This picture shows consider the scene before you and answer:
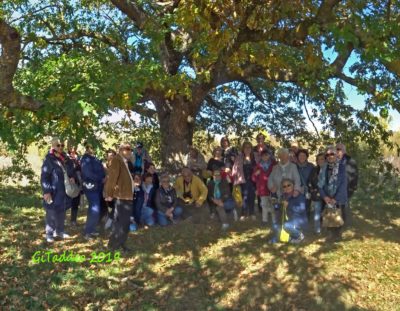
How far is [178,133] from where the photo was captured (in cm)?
1221

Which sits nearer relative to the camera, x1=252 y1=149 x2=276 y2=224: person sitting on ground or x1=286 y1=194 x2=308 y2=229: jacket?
x1=286 y1=194 x2=308 y2=229: jacket

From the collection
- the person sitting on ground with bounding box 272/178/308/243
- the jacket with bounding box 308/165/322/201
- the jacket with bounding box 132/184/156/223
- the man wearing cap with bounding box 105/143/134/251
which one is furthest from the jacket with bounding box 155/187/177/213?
the jacket with bounding box 308/165/322/201

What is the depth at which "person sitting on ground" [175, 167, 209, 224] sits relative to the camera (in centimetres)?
998

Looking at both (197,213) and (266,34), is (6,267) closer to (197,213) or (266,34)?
(197,213)

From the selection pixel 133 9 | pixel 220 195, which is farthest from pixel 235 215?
pixel 133 9

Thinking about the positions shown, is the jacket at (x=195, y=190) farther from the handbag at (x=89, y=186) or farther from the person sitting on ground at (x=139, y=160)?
the handbag at (x=89, y=186)

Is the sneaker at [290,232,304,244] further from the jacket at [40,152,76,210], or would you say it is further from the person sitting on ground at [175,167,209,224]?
the jacket at [40,152,76,210]

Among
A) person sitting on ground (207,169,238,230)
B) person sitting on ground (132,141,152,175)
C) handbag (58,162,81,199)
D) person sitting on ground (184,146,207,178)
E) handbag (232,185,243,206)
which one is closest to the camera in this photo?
handbag (58,162,81,199)

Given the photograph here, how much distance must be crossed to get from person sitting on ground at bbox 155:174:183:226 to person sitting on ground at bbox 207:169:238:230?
816mm

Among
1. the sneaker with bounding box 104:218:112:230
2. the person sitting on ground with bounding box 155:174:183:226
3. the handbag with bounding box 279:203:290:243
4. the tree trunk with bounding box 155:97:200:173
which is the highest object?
the tree trunk with bounding box 155:97:200:173

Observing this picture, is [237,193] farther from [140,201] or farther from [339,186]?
[339,186]

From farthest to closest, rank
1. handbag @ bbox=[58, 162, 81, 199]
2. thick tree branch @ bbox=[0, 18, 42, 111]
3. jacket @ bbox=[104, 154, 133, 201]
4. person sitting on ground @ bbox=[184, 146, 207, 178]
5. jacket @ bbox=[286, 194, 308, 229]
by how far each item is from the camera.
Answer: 1. person sitting on ground @ bbox=[184, 146, 207, 178]
2. handbag @ bbox=[58, 162, 81, 199]
3. jacket @ bbox=[286, 194, 308, 229]
4. jacket @ bbox=[104, 154, 133, 201]
5. thick tree branch @ bbox=[0, 18, 42, 111]

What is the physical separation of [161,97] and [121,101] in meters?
4.65

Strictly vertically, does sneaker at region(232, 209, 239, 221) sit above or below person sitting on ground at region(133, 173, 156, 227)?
below
